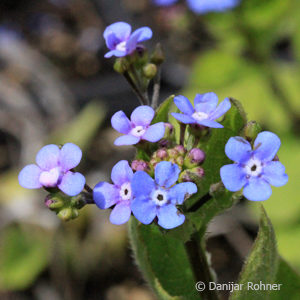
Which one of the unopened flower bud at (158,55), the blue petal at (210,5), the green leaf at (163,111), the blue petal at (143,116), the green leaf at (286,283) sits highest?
the blue petal at (210,5)

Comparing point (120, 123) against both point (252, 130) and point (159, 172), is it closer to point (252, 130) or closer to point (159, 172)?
point (159, 172)

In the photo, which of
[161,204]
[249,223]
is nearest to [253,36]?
[249,223]

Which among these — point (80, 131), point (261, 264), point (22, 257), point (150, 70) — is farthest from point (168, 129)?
point (80, 131)

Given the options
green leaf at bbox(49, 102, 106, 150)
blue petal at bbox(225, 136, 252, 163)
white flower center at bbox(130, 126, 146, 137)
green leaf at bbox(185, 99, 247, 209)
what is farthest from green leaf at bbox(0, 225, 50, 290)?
blue petal at bbox(225, 136, 252, 163)

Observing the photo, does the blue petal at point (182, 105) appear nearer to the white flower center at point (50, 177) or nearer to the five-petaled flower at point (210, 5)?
the white flower center at point (50, 177)

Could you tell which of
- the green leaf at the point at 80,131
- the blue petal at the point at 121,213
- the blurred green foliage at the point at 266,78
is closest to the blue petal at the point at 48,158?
the blue petal at the point at 121,213

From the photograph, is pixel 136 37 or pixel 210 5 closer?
pixel 136 37
